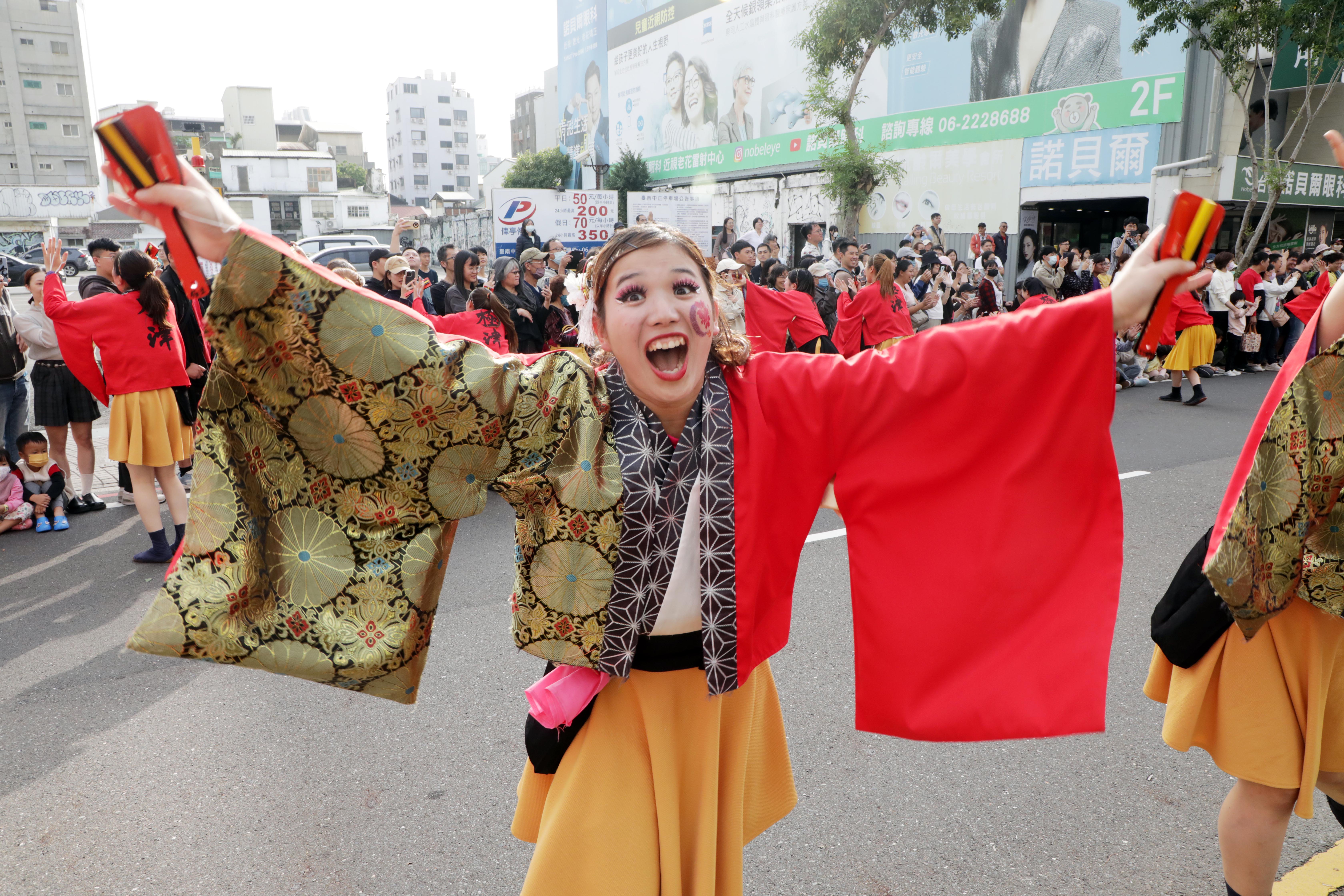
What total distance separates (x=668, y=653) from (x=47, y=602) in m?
4.33

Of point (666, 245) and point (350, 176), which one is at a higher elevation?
point (350, 176)

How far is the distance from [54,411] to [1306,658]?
7406 millimetres

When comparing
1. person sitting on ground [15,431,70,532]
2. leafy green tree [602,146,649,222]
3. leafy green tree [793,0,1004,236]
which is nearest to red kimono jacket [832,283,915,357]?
person sitting on ground [15,431,70,532]

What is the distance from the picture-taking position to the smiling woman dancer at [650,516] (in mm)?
1624

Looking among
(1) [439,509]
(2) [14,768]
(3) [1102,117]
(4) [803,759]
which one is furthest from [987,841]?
(3) [1102,117]

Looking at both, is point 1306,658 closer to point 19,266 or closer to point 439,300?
point 439,300

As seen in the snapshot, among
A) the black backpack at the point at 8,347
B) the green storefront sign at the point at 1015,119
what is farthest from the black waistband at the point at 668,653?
the green storefront sign at the point at 1015,119

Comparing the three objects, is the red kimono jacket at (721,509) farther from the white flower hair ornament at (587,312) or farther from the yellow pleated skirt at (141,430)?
the yellow pleated skirt at (141,430)

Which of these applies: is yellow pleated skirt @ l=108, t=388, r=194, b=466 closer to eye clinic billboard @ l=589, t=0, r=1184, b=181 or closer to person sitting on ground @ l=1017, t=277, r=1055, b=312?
person sitting on ground @ l=1017, t=277, r=1055, b=312

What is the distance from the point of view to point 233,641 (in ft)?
5.45

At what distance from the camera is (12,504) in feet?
18.8

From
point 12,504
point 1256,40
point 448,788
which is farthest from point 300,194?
point 448,788

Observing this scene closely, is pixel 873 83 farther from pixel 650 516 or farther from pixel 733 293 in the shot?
pixel 650 516

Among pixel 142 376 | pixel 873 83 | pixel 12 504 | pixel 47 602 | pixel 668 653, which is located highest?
pixel 873 83
